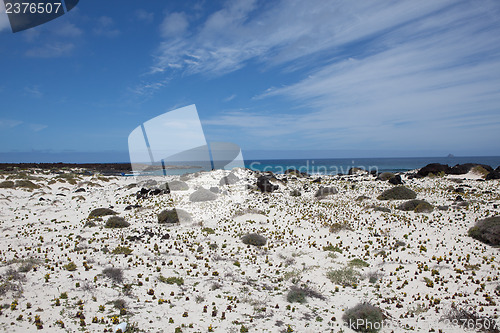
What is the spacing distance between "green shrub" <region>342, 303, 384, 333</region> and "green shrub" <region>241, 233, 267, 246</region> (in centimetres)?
807

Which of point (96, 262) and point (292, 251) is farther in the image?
point (292, 251)

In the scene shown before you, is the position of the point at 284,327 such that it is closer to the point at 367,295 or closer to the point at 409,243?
the point at 367,295


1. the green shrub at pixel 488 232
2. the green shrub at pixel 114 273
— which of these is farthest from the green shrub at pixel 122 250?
the green shrub at pixel 488 232

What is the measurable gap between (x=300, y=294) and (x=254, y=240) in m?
6.66

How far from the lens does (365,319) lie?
819 cm

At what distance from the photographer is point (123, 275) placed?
1079 cm

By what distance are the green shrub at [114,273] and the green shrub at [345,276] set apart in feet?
29.4

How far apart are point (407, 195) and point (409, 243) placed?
1495 cm

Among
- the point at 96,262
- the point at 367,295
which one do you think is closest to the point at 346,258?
the point at 367,295

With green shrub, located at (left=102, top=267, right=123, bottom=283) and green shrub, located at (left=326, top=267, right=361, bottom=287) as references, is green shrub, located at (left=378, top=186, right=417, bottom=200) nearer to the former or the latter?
green shrub, located at (left=326, top=267, right=361, bottom=287)

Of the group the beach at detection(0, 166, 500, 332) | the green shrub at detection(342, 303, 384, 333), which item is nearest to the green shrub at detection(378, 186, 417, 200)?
the beach at detection(0, 166, 500, 332)

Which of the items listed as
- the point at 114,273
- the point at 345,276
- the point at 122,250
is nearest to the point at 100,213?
the point at 122,250

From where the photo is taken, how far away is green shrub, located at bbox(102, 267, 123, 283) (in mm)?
10320

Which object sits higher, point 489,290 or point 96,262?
point 96,262
